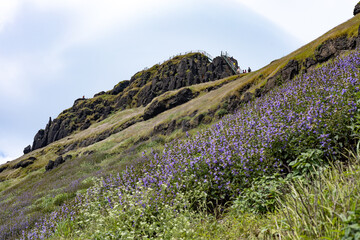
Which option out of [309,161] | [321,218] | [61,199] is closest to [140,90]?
[61,199]

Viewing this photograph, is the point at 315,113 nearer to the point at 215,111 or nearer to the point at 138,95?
the point at 215,111

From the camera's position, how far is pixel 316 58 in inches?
681

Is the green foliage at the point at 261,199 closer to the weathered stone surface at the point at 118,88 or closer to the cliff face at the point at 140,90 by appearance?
the cliff face at the point at 140,90

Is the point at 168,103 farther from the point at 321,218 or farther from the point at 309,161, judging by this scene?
the point at 321,218

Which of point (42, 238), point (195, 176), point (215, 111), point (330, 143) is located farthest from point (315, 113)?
point (215, 111)

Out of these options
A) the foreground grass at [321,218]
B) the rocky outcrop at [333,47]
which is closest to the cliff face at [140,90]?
the rocky outcrop at [333,47]

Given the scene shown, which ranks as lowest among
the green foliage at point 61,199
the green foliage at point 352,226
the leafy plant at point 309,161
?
the leafy plant at point 309,161

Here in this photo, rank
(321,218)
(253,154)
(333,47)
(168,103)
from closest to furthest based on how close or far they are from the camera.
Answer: (321,218) < (253,154) < (333,47) < (168,103)

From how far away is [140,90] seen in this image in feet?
306

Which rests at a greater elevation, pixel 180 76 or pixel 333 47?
pixel 180 76

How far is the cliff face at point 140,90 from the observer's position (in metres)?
80.3

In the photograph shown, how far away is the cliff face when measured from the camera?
8034cm

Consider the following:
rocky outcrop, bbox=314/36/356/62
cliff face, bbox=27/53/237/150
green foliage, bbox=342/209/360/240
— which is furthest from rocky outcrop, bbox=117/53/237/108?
green foliage, bbox=342/209/360/240

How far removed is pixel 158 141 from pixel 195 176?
52.0 ft
